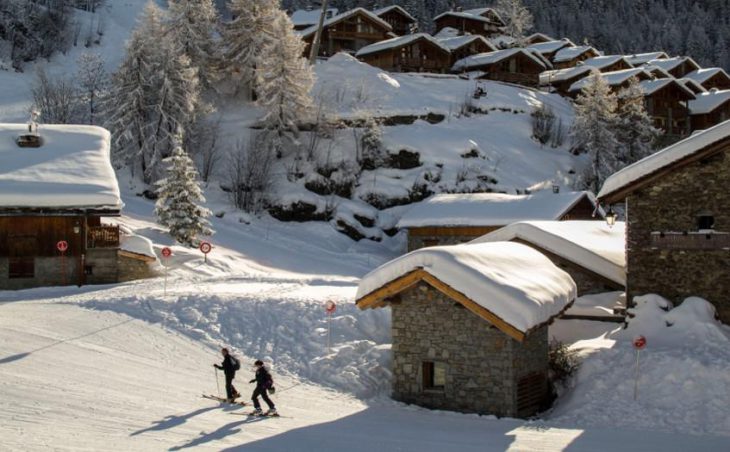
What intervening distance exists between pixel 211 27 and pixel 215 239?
22.5 meters

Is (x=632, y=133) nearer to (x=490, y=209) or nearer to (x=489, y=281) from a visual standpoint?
(x=490, y=209)

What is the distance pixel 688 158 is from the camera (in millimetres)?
21078

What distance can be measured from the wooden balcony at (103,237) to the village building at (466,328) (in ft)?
49.1

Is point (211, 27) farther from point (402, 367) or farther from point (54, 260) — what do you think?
point (402, 367)

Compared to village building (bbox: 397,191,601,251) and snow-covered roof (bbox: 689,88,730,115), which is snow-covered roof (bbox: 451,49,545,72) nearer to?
snow-covered roof (bbox: 689,88,730,115)

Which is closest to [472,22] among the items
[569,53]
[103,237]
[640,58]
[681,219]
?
[569,53]

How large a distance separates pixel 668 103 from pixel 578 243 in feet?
171

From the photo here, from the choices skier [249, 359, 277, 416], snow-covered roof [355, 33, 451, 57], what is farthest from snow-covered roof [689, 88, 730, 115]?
skier [249, 359, 277, 416]

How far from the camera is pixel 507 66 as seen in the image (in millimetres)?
74125

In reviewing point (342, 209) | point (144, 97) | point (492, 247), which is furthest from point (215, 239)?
point (492, 247)

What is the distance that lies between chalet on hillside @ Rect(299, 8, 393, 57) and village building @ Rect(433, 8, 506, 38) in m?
20.2

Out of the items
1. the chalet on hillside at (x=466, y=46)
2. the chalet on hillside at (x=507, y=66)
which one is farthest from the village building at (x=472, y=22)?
the chalet on hillside at (x=507, y=66)

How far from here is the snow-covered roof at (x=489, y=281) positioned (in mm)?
17188

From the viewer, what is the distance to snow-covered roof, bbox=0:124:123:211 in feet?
97.3
